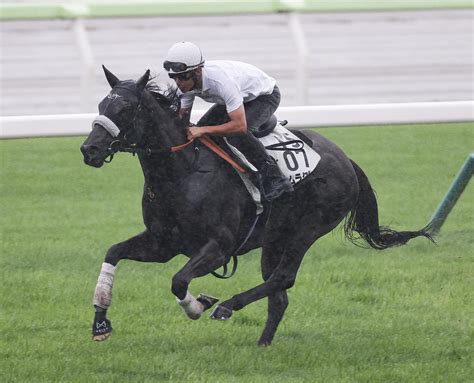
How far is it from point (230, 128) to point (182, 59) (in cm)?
48

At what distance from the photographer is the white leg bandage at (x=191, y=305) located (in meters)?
7.01

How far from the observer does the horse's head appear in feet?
21.9

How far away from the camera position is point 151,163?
7.11 metres

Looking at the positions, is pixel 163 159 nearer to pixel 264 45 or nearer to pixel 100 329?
pixel 100 329

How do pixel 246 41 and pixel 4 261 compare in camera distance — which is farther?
pixel 246 41

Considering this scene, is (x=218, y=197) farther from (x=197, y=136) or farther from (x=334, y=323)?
(x=334, y=323)

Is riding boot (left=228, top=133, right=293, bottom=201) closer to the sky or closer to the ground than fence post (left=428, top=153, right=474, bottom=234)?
closer to the sky

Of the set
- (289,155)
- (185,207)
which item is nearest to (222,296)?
(289,155)

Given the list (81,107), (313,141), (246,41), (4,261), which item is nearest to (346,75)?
(246,41)

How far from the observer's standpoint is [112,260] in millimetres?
7117

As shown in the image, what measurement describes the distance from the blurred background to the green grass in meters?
1.28

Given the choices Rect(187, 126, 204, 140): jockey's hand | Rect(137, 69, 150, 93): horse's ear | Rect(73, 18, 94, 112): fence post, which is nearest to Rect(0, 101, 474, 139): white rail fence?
Rect(73, 18, 94, 112): fence post

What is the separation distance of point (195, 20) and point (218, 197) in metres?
7.01

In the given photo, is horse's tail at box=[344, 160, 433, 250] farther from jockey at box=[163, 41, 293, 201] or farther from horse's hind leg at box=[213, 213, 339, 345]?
jockey at box=[163, 41, 293, 201]
